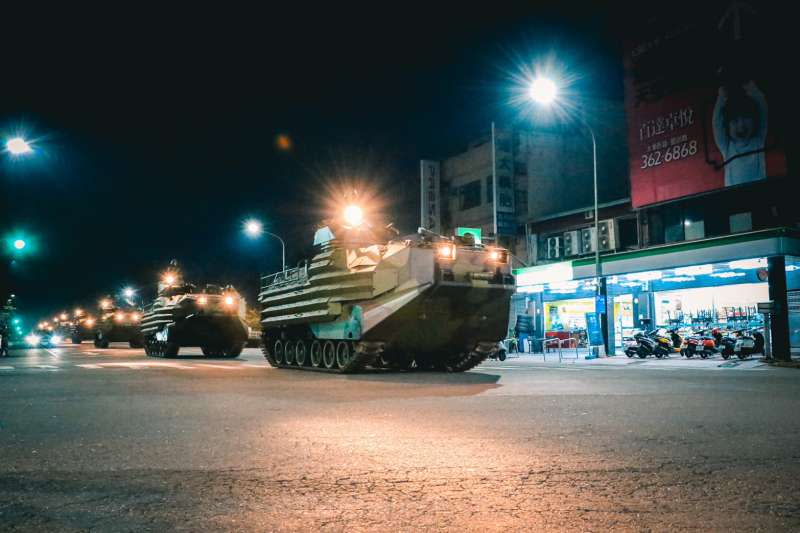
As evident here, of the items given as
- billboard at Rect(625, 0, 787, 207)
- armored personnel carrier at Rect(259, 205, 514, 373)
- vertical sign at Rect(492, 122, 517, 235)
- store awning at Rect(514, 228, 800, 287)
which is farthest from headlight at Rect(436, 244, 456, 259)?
vertical sign at Rect(492, 122, 517, 235)

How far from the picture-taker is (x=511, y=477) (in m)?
4.88

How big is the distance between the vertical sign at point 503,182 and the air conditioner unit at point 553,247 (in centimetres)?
266

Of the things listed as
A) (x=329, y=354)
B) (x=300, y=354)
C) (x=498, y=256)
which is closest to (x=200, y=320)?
(x=300, y=354)

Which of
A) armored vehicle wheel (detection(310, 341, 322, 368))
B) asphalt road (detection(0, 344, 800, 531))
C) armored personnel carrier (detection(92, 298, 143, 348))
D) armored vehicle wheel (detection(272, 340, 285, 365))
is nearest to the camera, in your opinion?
asphalt road (detection(0, 344, 800, 531))

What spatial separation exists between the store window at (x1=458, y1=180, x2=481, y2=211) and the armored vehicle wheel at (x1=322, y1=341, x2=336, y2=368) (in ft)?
94.7

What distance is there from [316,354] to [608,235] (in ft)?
69.8

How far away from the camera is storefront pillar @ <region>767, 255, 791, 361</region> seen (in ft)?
76.3

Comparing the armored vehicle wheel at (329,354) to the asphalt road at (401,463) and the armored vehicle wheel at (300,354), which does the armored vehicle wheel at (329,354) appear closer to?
the armored vehicle wheel at (300,354)

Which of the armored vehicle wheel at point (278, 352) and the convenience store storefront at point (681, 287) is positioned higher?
the convenience store storefront at point (681, 287)

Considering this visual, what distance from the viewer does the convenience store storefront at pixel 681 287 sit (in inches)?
960

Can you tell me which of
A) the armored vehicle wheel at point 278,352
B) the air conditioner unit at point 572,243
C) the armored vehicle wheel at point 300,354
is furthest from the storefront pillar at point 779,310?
the armored vehicle wheel at point 278,352

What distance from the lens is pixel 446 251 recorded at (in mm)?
17078

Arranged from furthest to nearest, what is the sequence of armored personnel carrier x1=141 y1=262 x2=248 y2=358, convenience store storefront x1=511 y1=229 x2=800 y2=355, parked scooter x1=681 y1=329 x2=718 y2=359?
1. armored personnel carrier x1=141 y1=262 x2=248 y2=358
2. parked scooter x1=681 y1=329 x2=718 y2=359
3. convenience store storefront x1=511 y1=229 x2=800 y2=355

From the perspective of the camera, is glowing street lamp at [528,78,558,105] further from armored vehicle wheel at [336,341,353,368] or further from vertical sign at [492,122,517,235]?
vertical sign at [492,122,517,235]
